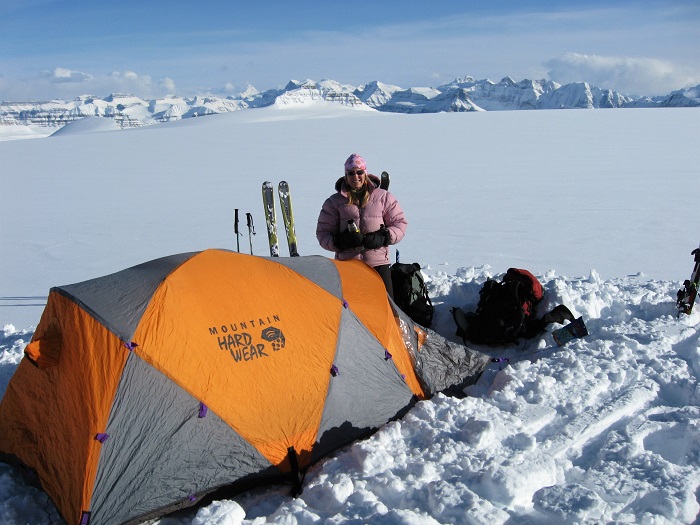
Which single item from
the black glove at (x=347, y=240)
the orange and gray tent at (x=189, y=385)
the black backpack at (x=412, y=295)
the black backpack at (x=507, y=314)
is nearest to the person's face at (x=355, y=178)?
the black glove at (x=347, y=240)

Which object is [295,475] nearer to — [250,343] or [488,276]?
[250,343]

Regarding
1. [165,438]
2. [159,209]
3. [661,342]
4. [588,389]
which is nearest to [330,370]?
[165,438]

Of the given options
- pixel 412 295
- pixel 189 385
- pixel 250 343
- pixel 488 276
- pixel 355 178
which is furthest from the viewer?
pixel 488 276

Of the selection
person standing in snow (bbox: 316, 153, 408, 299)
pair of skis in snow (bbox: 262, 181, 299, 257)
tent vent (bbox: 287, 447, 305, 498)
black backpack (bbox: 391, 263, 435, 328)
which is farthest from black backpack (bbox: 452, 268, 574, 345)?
pair of skis in snow (bbox: 262, 181, 299, 257)

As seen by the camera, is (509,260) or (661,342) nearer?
(661,342)

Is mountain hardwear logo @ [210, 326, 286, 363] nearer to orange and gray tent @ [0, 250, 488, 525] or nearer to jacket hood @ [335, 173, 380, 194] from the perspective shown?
orange and gray tent @ [0, 250, 488, 525]

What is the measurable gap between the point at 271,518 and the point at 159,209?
11.7m

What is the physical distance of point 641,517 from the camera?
2.69 meters

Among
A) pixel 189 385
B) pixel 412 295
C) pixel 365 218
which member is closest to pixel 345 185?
pixel 365 218

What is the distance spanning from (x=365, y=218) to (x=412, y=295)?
0.95 meters

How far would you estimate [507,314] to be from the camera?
514 centimetres

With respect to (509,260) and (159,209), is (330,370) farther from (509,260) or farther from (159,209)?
(159,209)

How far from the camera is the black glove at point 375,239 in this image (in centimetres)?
494

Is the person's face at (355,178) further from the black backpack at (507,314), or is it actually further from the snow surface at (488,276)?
the snow surface at (488,276)
